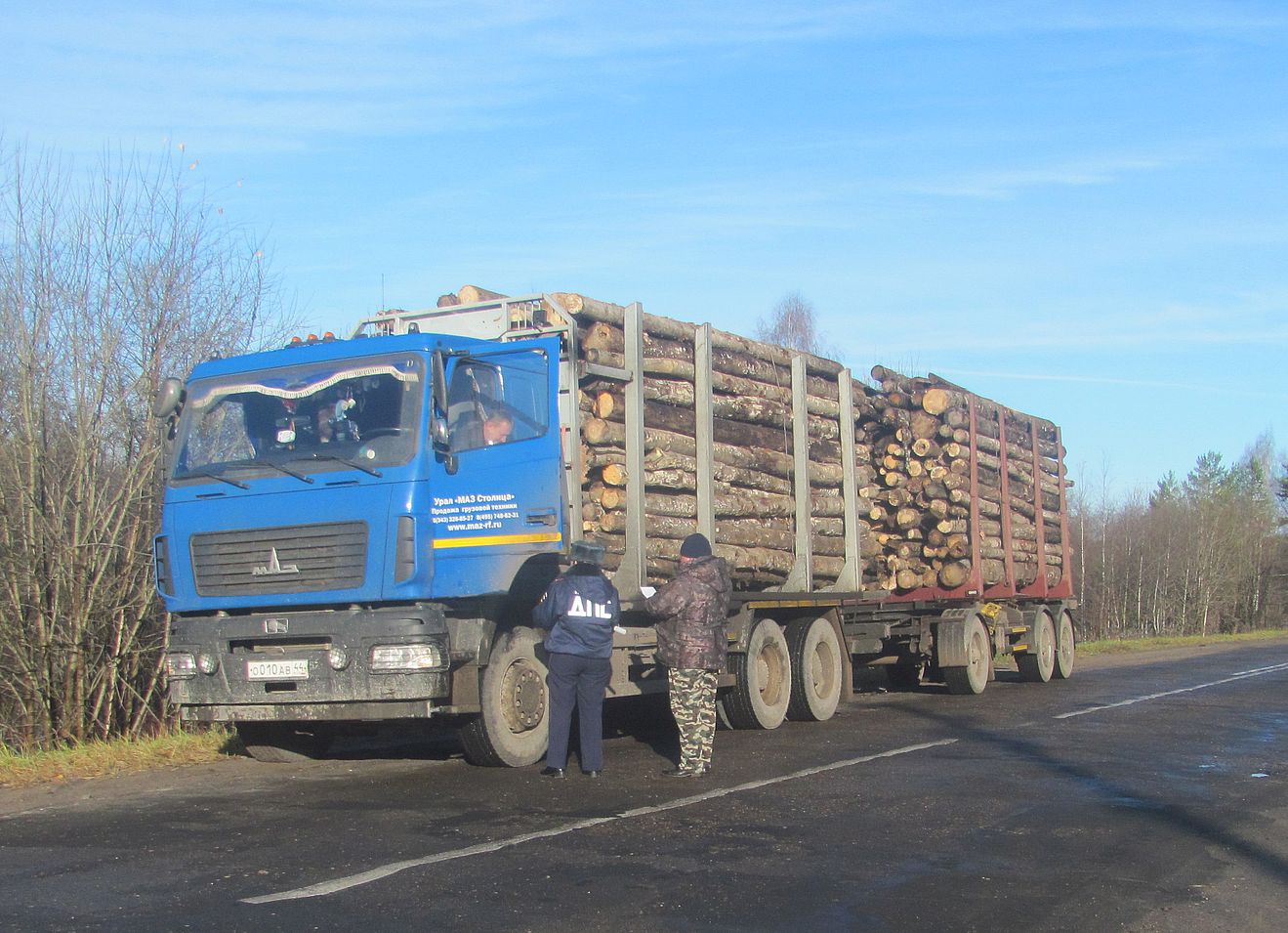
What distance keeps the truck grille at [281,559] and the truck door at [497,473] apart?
57 centimetres

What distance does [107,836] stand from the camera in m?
6.93

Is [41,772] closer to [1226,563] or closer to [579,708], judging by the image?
[579,708]

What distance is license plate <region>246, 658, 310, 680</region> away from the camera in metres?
8.78

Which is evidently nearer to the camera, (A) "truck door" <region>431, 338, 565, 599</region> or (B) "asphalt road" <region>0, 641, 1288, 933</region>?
(B) "asphalt road" <region>0, 641, 1288, 933</region>

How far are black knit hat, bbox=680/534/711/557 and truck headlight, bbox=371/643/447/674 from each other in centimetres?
188

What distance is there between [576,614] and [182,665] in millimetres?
2784

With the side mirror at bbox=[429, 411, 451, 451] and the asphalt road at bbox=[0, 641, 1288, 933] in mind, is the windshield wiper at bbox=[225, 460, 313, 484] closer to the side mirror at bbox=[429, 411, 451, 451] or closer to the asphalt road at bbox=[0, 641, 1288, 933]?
the side mirror at bbox=[429, 411, 451, 451]

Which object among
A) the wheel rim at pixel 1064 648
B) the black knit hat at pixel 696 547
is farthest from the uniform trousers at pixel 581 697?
the wheel rim at pixel 1064 648

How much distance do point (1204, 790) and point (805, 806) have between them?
2743 millimetres

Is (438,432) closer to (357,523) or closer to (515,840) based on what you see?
(357,523)

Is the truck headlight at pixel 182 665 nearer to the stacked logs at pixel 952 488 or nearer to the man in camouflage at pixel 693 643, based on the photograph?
the man in camouflage at pixel 693 643

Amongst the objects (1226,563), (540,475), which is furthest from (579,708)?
(1226,563)

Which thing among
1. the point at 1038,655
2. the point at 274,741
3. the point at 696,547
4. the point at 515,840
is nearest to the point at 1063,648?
the point at 1038,655

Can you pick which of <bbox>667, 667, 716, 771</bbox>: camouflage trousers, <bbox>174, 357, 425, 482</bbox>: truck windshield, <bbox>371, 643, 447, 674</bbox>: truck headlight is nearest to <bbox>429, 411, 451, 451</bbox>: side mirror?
<bbox>174, 357, 425, 482</bbox>: truck windshield
